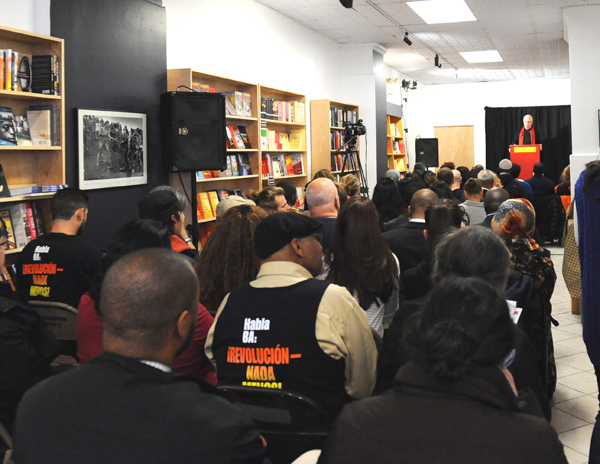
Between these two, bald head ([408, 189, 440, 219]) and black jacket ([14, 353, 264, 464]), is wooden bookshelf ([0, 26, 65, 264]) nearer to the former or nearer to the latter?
bald head ([408, 189, 440, 219])

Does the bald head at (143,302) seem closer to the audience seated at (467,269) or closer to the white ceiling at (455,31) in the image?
the audience seated at (467,269)

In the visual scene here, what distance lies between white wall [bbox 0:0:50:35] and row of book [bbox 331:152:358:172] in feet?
17.5

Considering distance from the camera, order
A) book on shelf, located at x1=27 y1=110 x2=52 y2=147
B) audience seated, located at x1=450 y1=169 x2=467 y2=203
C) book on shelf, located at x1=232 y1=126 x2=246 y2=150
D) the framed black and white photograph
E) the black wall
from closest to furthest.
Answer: book on shelf, located at x1=27 y1=110 x2=52 y2=147 → the black wall → the framed black and white photograph → book on shelf, located at x1=232 y1=126 x2=246 y2=150 → audience seated, located at x1=450 y1=169 x2=467 y2=203

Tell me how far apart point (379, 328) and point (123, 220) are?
10.0ft

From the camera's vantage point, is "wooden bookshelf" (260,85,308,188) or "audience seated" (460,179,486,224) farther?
"wooden bookshelf" (260,85,308,188)

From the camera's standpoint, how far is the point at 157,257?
1.27 m

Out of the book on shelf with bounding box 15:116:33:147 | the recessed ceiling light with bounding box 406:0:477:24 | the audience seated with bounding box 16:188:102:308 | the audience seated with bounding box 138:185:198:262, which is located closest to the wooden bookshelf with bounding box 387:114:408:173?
the recessed ceiling light with bounding box 406:0:477:24

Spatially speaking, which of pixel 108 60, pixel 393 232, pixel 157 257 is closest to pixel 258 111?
pixel 108 60

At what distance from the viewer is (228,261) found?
256cm

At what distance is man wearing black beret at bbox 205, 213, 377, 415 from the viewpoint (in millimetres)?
1771

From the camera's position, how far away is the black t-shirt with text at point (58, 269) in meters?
3.11

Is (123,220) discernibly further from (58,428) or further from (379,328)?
(58,428)

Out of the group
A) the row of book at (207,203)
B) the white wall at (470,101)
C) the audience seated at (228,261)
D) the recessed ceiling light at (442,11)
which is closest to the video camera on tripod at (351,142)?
the recessed ceiling light at (442,11)

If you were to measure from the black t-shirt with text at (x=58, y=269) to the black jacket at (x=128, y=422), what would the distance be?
81.8 inches
